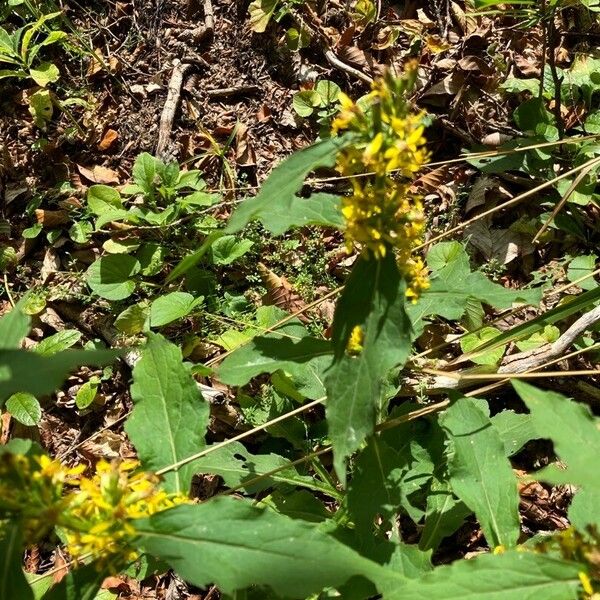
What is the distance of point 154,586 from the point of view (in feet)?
10.9

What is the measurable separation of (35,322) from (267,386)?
1.59 metres

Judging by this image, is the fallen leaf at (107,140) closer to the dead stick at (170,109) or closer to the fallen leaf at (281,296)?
the dead stick at (170,109)

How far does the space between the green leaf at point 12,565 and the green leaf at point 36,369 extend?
0.48m

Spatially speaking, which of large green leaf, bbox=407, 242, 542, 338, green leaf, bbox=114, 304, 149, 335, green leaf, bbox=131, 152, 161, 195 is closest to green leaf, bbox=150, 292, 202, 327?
green leaf, bbox=114, 304, 149, 335

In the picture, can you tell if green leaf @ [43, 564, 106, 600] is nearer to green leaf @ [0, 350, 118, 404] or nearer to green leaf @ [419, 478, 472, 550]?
green leaf @ [0, 350, 118, 404]

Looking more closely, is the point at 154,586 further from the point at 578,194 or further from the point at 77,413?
the point at 578,194

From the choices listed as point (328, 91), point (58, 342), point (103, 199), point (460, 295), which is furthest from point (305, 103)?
point (460, 295)

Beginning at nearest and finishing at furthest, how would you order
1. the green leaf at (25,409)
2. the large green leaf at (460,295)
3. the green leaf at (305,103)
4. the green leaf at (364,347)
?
the green leaf at (364,347)
the large green leaf at (460,295)
the green leaf at (25,409)
the green leaf at (305,103)

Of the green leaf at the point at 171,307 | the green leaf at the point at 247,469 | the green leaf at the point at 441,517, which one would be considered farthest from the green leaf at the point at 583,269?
the green leaf at the point at 171,307

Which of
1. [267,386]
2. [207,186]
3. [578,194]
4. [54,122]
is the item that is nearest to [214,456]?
[267,386]

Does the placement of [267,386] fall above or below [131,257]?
below

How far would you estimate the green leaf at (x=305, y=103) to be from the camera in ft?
13.9

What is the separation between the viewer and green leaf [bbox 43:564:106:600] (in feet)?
5.94

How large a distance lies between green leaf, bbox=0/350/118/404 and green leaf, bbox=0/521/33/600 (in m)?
0.48
